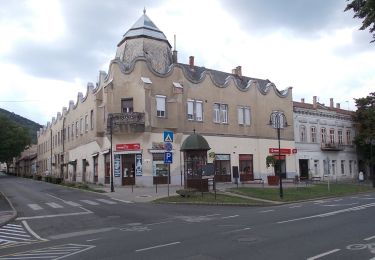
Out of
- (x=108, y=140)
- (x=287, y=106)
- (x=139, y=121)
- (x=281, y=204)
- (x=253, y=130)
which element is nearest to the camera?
(x=281, y=204)

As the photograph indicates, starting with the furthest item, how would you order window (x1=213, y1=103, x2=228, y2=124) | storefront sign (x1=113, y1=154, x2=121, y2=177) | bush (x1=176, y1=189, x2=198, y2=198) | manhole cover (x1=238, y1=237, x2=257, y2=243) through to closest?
window (x1=213, y1=103, x2=228, y2=124) → storefront sign (x1=113, y1=154, x2=121, y2=177) → bush (x1=176, y1=189, x2=198, y2=198) → manhole cover (x1=238, y1=237, x2=257, y2=243)

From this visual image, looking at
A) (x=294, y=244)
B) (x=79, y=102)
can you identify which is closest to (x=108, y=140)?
(x=79, y=102)

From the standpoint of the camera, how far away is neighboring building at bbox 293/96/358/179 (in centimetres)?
5762

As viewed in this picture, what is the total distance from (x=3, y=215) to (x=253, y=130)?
3450 centimetres

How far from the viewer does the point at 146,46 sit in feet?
151

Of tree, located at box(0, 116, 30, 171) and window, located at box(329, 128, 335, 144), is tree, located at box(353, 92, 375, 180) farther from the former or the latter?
tree, located at box(0, 116, 30, 171)

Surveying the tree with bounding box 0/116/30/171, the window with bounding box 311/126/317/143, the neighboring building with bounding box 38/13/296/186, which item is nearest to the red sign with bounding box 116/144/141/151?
the neighboring building with bounding box 38/13/296/186

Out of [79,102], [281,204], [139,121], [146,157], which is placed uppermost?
[79,102]

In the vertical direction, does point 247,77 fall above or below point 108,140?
above

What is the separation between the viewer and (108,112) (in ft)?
141

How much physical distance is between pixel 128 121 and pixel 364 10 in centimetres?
3207

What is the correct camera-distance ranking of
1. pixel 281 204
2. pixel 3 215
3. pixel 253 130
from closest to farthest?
pixel 3 215 < pixel 281 204 < pixel 253 130

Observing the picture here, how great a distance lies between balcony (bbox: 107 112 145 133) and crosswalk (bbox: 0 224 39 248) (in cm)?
2385

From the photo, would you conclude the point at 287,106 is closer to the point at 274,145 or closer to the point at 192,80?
the point at 274,145
